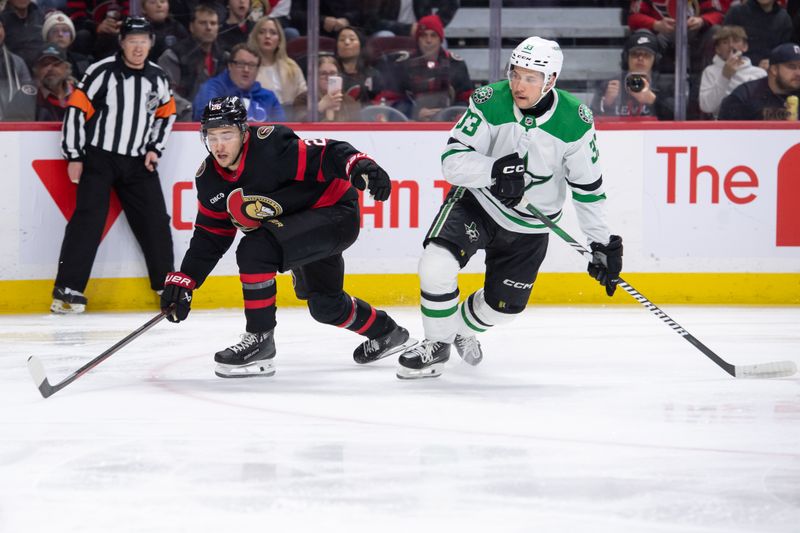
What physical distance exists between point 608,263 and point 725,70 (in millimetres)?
2419

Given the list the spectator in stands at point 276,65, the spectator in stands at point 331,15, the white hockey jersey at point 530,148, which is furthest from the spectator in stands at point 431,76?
the white hockey jersey at point 530,148

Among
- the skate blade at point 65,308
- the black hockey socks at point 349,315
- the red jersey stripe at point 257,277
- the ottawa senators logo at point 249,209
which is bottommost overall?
the skate blade at point 65,308

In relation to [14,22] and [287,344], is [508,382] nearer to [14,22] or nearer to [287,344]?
[287,344]

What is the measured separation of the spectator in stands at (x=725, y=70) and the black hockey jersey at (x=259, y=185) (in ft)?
8.54

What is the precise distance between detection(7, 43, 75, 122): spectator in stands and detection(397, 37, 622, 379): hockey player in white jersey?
7.67 ft

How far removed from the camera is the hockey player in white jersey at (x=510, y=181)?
3.53 metres

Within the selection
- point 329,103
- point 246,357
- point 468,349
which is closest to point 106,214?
point 329,103

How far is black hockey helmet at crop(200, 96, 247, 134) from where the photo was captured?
3.46m

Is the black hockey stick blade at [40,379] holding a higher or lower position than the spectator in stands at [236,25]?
lower

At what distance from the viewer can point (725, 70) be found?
223 inches

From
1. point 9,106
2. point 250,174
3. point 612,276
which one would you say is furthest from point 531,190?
point 9,106

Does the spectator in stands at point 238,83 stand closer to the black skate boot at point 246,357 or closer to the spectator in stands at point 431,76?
the spectator in stands at point 431,76

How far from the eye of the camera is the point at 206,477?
8.38 feet

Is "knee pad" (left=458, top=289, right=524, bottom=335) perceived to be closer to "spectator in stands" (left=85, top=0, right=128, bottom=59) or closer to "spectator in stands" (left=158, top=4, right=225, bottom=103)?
"spectator in stands" (left=158, top=4, right=225, bottom=103)
